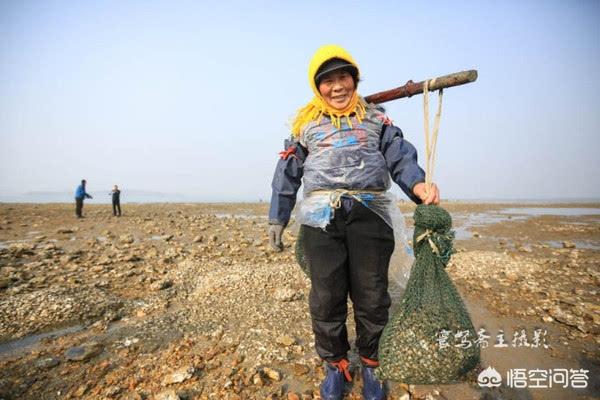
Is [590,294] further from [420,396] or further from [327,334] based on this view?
[327,334]

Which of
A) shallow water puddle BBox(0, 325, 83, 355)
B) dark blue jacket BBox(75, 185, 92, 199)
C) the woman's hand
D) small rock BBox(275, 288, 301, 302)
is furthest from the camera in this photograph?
dark blue jacket BBox(75, 185, 92, 199)

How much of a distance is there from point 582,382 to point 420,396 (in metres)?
1.54

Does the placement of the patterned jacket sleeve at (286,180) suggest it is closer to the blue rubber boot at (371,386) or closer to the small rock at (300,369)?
the small rock at (300,369)

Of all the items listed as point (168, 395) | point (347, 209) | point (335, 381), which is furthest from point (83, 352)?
point (347, 209)

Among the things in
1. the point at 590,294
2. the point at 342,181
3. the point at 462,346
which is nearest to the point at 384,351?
the point at 462,346

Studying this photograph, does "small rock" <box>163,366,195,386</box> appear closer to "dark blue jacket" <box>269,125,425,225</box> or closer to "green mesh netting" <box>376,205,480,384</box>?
"dark blue jacket" <box>269,125,425,225</box>

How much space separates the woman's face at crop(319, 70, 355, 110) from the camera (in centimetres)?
254

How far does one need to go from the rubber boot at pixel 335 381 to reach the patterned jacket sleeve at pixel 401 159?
1483 millimetres

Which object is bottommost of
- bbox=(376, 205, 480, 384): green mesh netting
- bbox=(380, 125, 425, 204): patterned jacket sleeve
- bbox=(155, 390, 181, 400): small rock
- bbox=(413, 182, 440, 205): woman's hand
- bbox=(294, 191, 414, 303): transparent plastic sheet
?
bbox=(155, 390, 181, 400): small rock

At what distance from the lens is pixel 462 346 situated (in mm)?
1889

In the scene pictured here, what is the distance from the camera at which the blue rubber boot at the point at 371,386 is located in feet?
7.93

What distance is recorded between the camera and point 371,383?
96.7 inches

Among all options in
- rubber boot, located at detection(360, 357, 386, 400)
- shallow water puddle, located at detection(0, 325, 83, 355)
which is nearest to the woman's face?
rubber boot, located at detection(360, 357, 386, 400)

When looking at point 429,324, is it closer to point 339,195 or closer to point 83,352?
point 339,195
